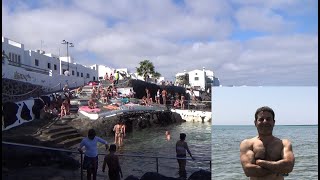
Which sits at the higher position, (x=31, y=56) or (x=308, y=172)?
(x=31, y=56)

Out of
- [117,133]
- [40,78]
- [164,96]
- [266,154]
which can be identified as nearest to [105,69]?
[40,78]

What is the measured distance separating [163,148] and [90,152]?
63.7 inches

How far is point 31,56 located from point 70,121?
866cm

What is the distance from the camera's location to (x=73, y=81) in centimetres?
898

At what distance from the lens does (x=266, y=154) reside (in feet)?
9.39

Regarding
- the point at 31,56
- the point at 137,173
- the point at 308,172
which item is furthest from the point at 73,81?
the point at 308,172

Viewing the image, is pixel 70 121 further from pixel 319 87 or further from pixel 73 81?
pixel 319 87

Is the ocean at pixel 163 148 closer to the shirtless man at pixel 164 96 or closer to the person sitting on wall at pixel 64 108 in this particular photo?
the shirtless man at pixel 164 96

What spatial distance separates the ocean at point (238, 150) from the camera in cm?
A: 574

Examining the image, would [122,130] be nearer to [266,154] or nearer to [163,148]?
[163,148]

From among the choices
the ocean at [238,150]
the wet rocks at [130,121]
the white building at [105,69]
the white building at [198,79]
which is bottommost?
the ocean at [238,150]

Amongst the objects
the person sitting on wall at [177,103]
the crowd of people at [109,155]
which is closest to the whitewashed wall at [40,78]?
the crowd of people at [109,155]

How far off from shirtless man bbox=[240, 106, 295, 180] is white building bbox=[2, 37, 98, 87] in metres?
6.05

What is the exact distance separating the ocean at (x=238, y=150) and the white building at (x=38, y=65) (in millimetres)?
3420
